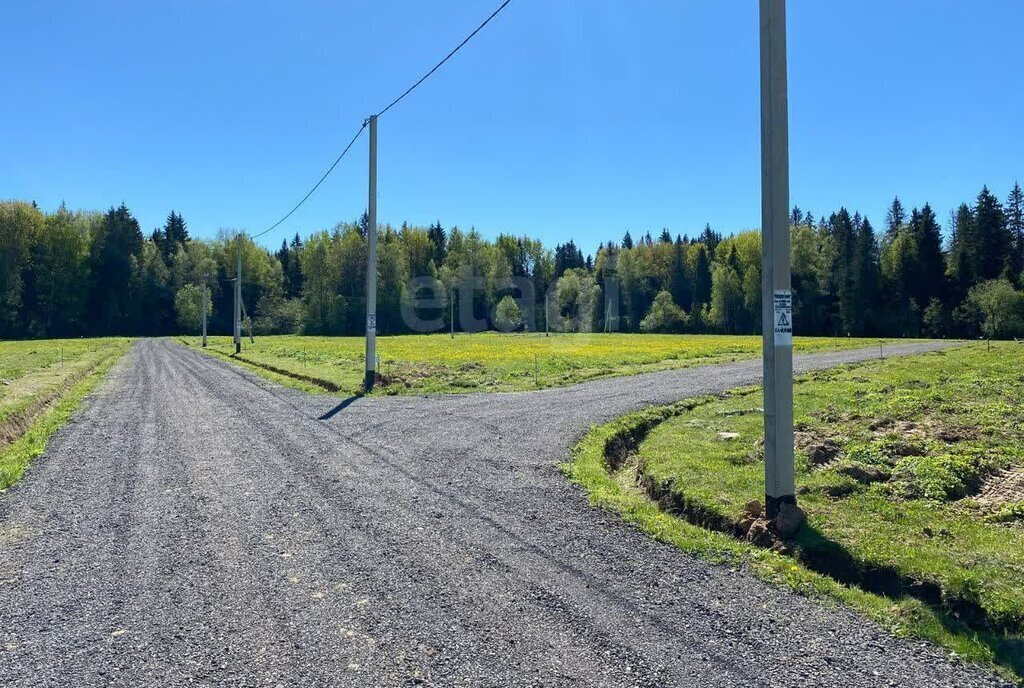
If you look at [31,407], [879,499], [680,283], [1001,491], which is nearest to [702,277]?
[680,283]

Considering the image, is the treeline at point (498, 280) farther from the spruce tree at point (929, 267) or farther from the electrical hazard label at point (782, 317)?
the electrical hazard label at point (782, 317)

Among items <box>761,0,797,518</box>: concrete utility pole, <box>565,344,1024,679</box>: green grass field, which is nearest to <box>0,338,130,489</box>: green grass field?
<box>565,344,1024,679</box>: green grass field

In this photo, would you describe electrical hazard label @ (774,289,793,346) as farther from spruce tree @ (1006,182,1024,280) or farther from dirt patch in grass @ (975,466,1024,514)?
spruce tree @ (1006,182,1024,280)

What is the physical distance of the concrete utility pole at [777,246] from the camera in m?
6.13

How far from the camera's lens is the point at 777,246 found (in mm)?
6168

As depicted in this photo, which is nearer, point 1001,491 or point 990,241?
point 1001,491

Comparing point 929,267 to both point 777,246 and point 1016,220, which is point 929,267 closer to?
point 1016,220

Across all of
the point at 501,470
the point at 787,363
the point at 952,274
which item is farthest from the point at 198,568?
the point at 952,274

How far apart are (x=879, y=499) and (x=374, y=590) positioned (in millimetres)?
5375

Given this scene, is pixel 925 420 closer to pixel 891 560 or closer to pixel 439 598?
pixel 891 560

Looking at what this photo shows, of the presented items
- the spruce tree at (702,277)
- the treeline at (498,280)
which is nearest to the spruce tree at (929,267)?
the treeline at (498,280)

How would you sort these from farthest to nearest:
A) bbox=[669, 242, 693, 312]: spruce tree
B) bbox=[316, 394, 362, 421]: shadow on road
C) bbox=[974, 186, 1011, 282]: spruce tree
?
1. bbox=[669, 242, 693, 312]: spruce tree
2. bbox=[974, 186, 1011, 282]: spruce tree
3. bbox=[316, 394, 362, 421]: shadow on road

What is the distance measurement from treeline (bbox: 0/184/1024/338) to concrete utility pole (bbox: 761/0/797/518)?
69.9m

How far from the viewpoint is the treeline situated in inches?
2977
